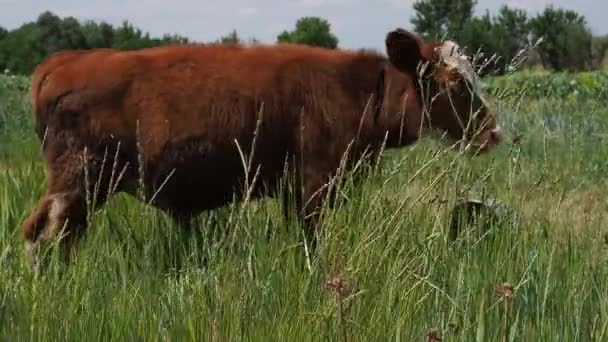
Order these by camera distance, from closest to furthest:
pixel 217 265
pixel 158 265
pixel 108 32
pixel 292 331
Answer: pixel 292 331
pixel 217 265
pixel 158 265
pixel 108 32

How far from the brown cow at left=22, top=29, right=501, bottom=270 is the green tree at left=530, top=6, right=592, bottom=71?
4758 cm

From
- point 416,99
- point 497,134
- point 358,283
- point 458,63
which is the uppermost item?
point 458,63

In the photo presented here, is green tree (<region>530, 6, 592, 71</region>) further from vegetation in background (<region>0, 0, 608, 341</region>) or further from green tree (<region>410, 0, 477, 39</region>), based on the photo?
vegetation in background (<region>0, 0, 608, 341</region>)

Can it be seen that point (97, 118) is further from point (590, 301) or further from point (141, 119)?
point (590, 301)

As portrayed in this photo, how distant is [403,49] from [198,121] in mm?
1146

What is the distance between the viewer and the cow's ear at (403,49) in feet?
17.1

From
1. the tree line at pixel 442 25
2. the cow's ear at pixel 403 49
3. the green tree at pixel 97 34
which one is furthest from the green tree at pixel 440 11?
the cow's ear at pixel 403 49

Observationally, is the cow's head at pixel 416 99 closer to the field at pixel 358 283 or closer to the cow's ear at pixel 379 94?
the cow's ear at pixel 379 94

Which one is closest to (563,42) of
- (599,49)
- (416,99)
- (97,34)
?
(599,49)

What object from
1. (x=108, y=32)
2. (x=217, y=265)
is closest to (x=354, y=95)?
(x=217, y=265)

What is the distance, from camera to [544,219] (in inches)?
164

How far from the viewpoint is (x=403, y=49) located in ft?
17.4

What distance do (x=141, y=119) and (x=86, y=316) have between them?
2.04 m

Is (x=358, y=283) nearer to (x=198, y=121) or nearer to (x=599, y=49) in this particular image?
(x=198, y=121)
